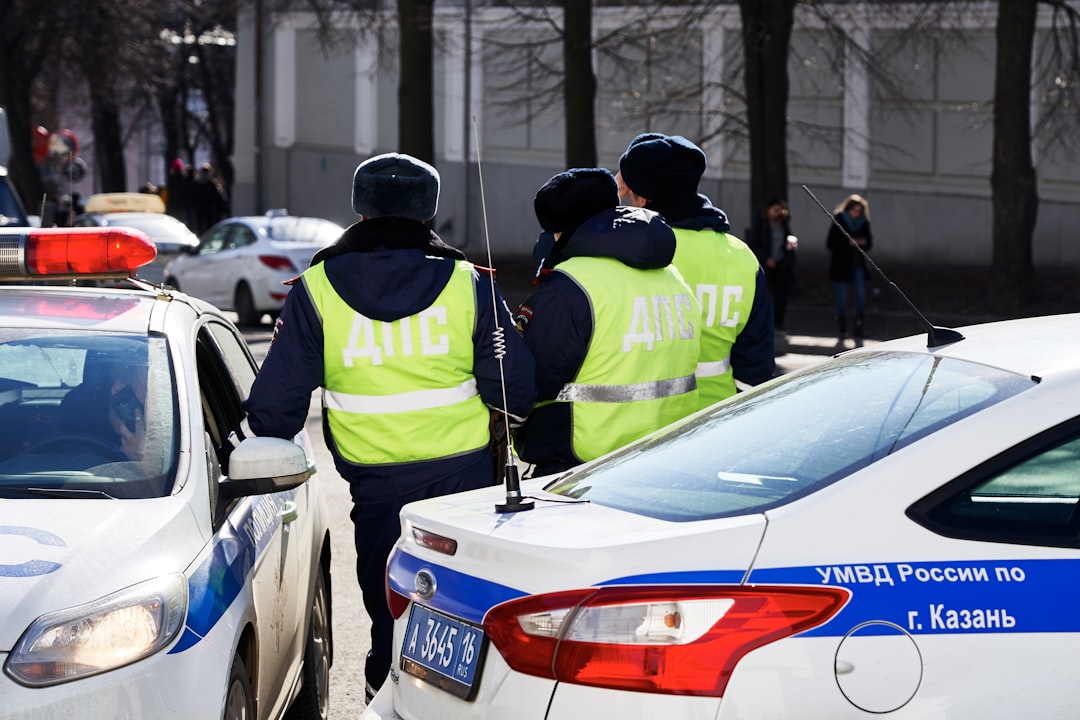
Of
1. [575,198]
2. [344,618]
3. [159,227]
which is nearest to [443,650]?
[575,198]

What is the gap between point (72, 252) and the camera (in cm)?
475

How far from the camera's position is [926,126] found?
2948cm

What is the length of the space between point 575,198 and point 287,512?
4.20 feet

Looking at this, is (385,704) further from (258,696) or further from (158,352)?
(158,352)

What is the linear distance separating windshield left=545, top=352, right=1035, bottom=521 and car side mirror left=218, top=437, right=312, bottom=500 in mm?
744

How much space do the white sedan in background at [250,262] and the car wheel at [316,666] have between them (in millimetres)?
15474

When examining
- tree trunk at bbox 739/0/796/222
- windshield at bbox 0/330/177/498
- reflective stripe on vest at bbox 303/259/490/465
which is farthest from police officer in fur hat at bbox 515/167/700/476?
tree trunk at bbox 739/0/796/222

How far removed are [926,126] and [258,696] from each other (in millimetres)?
27075

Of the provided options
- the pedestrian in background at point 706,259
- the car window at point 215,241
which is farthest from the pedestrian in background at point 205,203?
the pedestrian in background at point 706,259

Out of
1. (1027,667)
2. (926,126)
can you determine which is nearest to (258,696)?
(1027,667)

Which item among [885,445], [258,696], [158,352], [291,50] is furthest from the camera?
[291,50]

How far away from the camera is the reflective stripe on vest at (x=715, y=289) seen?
5.52 metres

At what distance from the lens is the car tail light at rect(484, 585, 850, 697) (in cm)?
271

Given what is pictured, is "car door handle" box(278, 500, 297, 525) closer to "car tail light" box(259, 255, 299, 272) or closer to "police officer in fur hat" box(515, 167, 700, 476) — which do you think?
"police officer in fur hat" box(515, 167, 700, 476)
